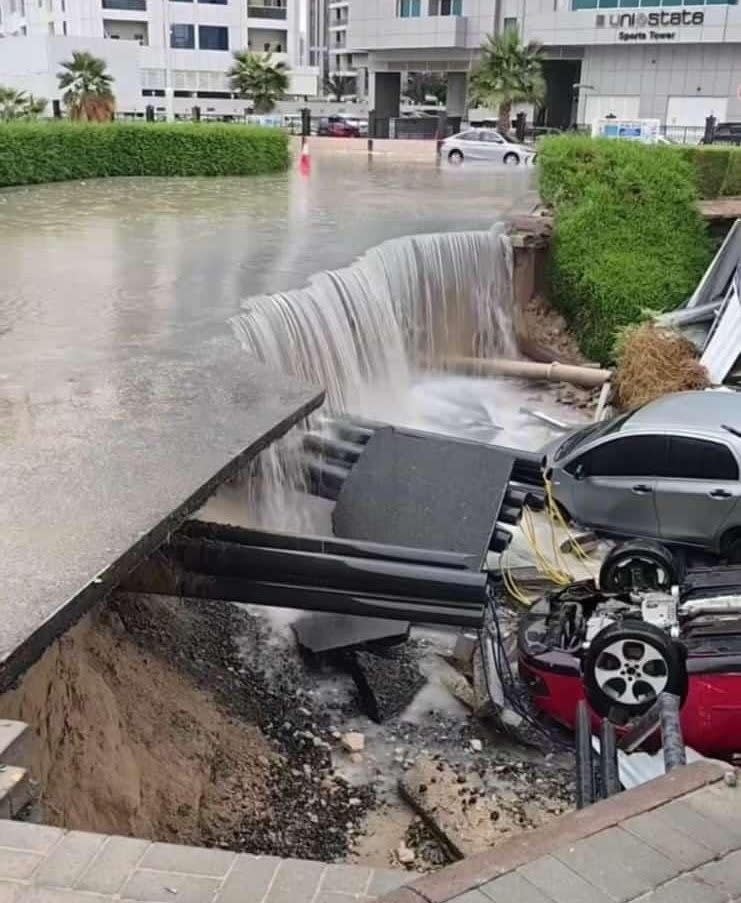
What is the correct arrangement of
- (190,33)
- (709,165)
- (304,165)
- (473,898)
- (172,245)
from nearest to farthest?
(473,898), (172,245), (709,165), (304,165), (190,33)

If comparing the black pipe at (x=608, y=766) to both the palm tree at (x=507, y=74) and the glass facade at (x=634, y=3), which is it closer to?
the palm tree at (x=507, y=74)

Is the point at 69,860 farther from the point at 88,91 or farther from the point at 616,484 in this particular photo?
the point at 88,91

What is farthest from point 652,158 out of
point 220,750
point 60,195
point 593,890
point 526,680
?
A: point 593,890

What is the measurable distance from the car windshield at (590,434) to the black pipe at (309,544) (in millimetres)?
4952

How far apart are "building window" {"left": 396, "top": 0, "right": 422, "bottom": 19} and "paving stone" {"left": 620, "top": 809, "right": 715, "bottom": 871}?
208 ft

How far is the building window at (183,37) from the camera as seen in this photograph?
67188mm

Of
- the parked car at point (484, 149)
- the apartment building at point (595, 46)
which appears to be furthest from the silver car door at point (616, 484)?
the apartment building at point (595, 46)

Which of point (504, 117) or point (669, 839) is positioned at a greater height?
point (504, 117)

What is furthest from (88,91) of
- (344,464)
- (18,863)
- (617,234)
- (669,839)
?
(669,839)

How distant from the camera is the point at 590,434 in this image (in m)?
12.8

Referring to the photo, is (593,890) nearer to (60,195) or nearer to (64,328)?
(64,328)

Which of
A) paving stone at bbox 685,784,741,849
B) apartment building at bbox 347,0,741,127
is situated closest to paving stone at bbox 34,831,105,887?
paving stone at bbox 685,784,741,849

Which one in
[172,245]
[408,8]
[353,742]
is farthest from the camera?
[408,8]

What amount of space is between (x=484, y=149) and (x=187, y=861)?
134 ft
